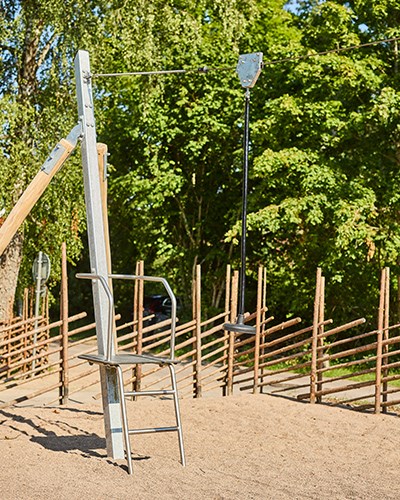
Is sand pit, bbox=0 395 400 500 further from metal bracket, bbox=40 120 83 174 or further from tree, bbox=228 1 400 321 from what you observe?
tree, bbox=228 1 400 321

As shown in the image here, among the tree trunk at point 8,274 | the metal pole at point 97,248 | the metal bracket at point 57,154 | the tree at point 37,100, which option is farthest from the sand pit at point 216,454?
the tree trunk at point 8,274

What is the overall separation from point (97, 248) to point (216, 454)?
6.37 feet

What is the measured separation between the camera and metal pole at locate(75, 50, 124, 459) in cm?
766

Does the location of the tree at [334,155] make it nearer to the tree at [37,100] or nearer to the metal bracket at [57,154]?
the tree at [37,100]

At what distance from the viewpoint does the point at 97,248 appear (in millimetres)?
7711

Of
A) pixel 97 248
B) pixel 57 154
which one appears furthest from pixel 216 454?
pixel 57 154

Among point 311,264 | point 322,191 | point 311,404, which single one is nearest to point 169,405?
point 311,404

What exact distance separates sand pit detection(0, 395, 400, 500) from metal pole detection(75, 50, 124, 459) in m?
0.26

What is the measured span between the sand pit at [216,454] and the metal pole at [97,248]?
26cm

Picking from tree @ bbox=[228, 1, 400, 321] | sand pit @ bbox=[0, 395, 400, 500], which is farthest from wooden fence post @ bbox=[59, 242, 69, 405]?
tree @ bbox=[228, 1, 400, 321]

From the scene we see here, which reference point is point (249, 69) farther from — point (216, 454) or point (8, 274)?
point (8, 274)

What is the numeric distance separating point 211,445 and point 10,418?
207 cm

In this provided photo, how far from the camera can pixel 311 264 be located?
19797 mm

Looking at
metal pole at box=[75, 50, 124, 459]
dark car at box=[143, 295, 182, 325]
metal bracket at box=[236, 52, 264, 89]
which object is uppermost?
metal bracket at box=[236, 52, 264, 89]
